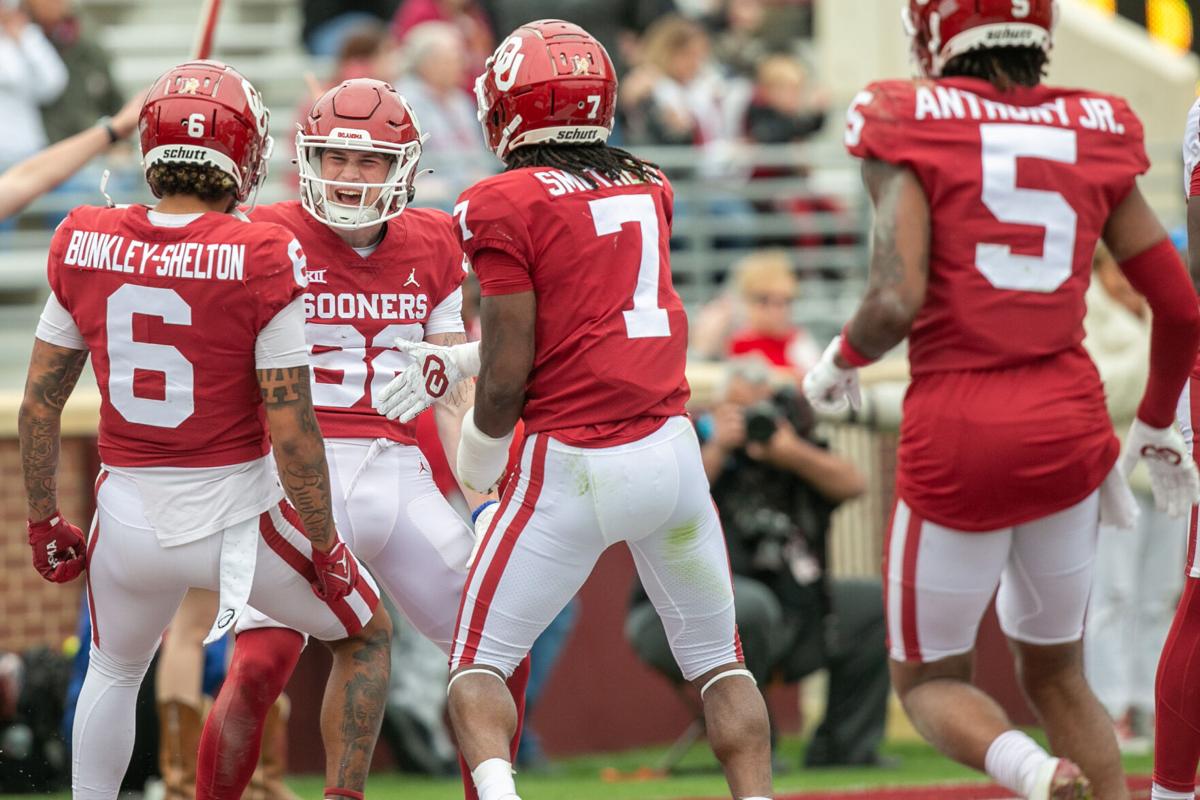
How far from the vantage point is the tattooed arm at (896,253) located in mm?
4320

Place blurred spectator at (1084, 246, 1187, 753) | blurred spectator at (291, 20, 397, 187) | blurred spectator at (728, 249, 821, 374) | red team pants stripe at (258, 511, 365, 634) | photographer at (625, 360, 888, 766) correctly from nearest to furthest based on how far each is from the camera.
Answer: red team pants stripe at (258, 511, 365, 634)
photographer at (625, 360, 888, 766)
blurred spectator at (1084, 246, 1187, 753)
blurred spectator at (728, 249, 821, 374)
blurred spectator at (291, 20, 397, 187)

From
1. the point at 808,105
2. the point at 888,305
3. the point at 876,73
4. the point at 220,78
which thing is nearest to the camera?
the point at 888,305

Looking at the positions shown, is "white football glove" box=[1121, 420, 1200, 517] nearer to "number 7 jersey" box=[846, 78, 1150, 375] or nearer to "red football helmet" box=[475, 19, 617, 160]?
"number 7 jersey" box=[846, 78, 1150, 375]

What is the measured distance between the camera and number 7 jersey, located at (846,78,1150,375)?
14.2 ft

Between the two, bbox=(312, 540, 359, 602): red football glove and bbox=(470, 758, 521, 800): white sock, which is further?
bbox=(312, 540, 359, 602): red football glove

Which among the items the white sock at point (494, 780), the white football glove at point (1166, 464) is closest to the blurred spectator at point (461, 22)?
the white football glove at point (1166, 464)

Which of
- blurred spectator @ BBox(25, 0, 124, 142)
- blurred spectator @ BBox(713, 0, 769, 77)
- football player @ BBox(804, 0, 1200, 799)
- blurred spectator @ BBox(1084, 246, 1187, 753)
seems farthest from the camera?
blurred spectator @ BBox(713, 0, 769, 77)

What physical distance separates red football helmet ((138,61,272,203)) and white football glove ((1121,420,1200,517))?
7.62 feet

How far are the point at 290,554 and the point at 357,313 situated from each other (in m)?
0.68

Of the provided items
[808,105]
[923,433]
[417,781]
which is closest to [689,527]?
[923,433]

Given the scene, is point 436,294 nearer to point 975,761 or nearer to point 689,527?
point 689,527

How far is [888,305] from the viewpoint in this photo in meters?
4.32

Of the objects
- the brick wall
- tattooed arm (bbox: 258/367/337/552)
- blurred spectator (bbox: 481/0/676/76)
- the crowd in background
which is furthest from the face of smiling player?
blurred spectator (bbox: 481/0/676/76)

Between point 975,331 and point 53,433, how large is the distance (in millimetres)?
2261
